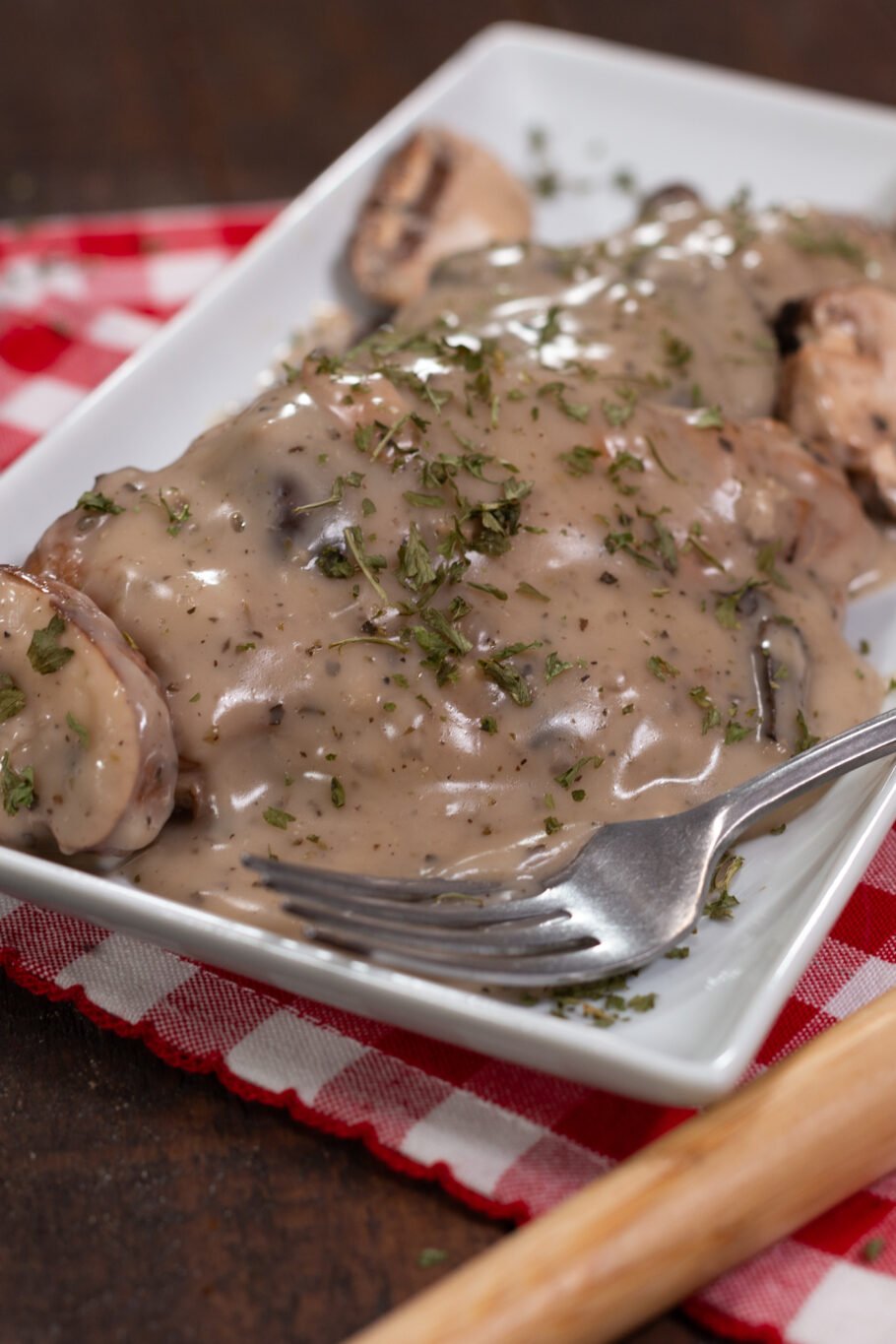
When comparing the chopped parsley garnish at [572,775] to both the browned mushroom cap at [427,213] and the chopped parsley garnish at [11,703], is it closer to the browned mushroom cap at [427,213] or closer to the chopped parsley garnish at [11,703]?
the chopped parsley garnish at [11,703]

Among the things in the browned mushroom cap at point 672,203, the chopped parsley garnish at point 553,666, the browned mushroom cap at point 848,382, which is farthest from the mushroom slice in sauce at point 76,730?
the browned mushroom cap at point 672,203

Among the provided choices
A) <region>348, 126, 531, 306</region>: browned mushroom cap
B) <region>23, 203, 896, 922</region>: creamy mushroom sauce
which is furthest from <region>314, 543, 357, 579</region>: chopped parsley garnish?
<region>348, 126, 531, 306</region>: browned mushroom cap

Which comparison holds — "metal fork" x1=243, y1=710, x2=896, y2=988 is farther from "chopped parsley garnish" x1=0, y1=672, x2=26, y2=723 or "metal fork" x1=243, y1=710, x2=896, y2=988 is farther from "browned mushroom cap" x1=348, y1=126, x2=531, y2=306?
"browned mushroom cap" x1=348, y1=126, x2=531, y2=306

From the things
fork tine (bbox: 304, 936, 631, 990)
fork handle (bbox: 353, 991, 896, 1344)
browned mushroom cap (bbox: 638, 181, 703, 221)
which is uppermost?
browned mushroom cap (bbox: 638, 181, 703, 221)

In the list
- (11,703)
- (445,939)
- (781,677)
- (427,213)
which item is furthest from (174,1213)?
(427,213)

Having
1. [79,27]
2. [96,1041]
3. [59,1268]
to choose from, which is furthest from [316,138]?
[59,1268]

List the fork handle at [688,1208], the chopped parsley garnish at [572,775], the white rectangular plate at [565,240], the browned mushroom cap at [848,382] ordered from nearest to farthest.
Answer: the fork handle at [688,1208] < the white rectangular plate at [565,240] < the chopped parsley garnish at [572,775] < the browned mushroom cap at [848,382]

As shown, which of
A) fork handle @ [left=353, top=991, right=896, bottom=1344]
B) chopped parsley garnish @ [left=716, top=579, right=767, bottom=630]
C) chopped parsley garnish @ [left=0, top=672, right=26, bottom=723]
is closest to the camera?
fork handle @ [left=353, top=991, right=896, bottom=1344]

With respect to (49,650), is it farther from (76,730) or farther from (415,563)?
(415,563)
